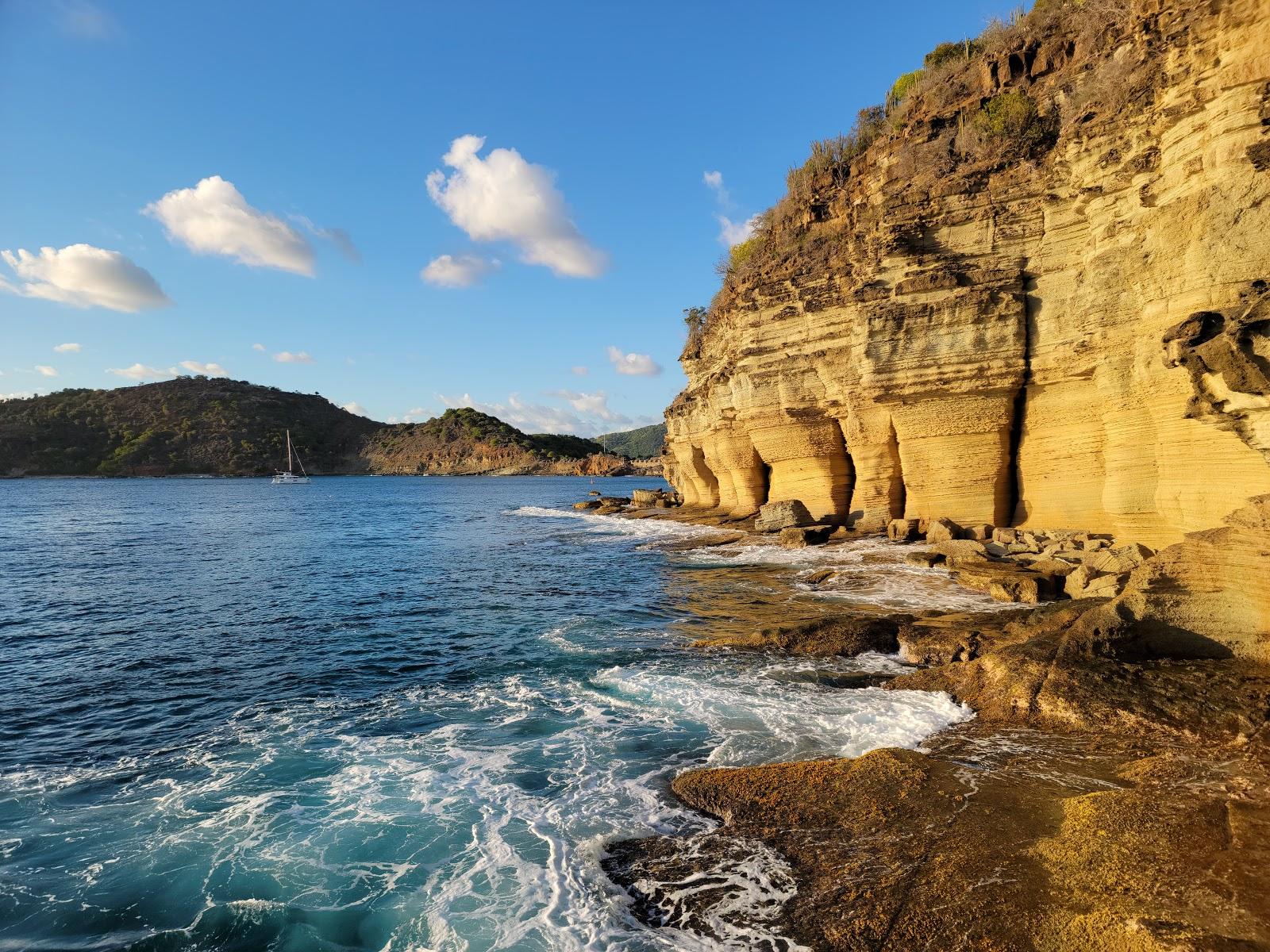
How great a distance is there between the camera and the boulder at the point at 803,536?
77.0 feet

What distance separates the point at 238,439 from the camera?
131 metres

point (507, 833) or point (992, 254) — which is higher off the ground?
point (992, 254)

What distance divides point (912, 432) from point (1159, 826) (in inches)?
683

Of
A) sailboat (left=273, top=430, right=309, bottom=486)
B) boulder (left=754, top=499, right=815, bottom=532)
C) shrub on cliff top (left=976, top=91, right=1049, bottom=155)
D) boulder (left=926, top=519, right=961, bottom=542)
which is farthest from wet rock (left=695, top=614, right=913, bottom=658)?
sailboat (left=273, top=430, right=309, bottom=486)

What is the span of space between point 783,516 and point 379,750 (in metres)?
20.7

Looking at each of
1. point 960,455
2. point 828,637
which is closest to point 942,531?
point 960,455

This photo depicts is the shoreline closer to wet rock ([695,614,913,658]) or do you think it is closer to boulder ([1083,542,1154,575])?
wet rock ([695,614,913,658])

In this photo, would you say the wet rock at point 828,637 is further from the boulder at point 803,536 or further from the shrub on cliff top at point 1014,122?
the shrub on cliff top at point 1014,122

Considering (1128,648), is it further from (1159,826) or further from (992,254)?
(992,254)

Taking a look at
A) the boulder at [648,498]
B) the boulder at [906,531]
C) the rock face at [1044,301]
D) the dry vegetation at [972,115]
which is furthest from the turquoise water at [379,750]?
the boulder at [648,498]

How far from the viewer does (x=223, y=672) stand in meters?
11.7

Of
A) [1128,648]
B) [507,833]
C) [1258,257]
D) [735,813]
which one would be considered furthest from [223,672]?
[1258,257]

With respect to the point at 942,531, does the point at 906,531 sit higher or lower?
lower

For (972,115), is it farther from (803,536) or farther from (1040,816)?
(1040,816)
